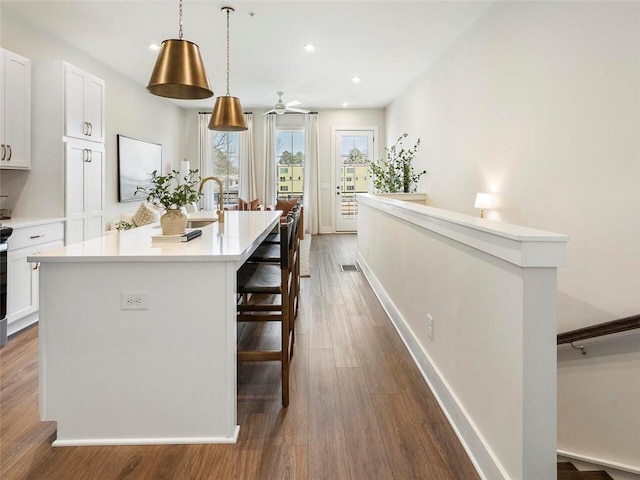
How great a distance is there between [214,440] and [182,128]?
8515mm

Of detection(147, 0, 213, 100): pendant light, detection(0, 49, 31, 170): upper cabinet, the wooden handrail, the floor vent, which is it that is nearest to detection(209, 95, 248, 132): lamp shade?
detection(147, 0, 213, 100): pendant light

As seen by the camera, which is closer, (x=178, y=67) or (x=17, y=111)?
(x=178, y=67)

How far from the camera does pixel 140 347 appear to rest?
177 cm

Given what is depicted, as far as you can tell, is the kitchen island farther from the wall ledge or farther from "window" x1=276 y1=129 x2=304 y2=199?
"window" x1=276 y1=129 x2=304 y2=199

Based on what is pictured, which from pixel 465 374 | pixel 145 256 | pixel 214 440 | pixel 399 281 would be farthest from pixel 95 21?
pixel 465 374

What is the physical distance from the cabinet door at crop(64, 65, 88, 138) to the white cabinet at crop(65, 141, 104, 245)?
0.13 metres

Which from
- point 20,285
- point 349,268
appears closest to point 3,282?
point 20,285

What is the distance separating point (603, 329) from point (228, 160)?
838 cm

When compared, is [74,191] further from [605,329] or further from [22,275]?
[605,329]

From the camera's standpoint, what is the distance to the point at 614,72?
2480 mm

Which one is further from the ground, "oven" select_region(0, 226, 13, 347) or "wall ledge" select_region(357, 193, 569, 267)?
"wall ledge" select_region(357, 193, 569, 267)

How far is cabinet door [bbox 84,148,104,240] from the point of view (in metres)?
4.28

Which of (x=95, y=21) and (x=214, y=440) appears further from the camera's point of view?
(x=95, y=21)

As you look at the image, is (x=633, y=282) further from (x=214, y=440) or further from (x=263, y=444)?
(x=214, y=440)
